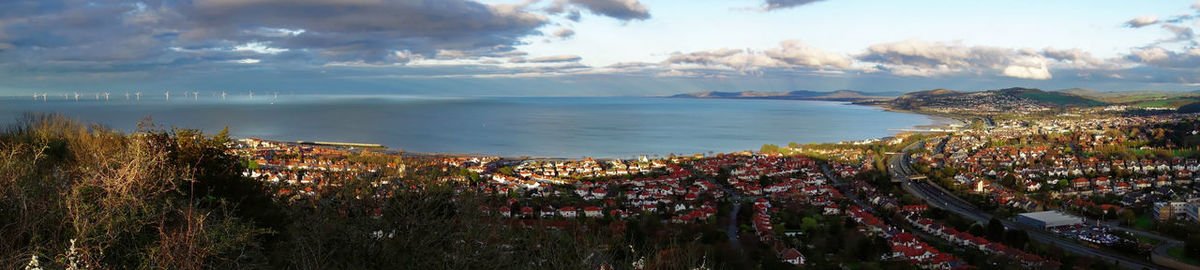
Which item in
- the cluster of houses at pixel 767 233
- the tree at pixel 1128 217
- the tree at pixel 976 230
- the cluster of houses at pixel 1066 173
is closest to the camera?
the cluster of houses at pixel 767 233

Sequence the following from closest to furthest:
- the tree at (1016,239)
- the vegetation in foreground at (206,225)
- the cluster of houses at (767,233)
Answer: the vegetation in foreground at (206,225) < the cluster of houses at (767,233) < the tree at (1016,239)

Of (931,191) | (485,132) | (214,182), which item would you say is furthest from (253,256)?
(485,132)

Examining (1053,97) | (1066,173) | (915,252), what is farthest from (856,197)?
(1053,97)

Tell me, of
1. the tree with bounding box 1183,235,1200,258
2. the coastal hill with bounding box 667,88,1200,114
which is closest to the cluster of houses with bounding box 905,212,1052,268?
the tree with bounding box 1183,235,1200,258

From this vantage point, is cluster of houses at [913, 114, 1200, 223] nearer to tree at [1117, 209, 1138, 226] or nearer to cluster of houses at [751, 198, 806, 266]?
tree at [1117, 209, 1138, 226]

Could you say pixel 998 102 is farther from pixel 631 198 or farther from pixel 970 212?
pixel 631 198

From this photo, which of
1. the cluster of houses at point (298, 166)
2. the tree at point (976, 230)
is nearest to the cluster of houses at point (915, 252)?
the tree at point (976, 230)

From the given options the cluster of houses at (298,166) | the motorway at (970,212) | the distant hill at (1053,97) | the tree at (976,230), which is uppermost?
the distant hill at (1053,97)

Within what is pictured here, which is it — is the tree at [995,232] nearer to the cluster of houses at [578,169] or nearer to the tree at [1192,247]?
the tree at [1192,247]

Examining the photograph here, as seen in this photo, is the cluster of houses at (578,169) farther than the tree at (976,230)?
Yes

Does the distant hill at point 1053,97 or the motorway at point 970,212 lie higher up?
the distant hill at point 1053,97
